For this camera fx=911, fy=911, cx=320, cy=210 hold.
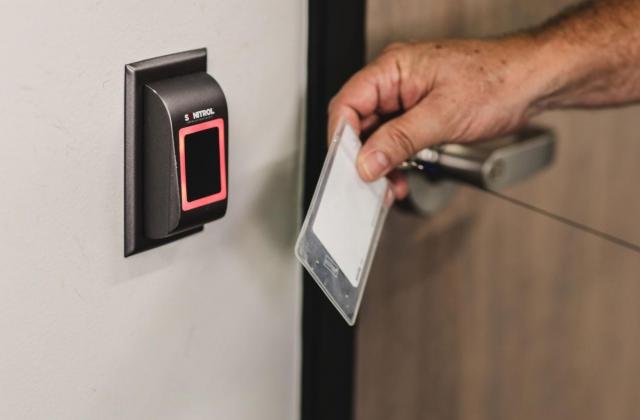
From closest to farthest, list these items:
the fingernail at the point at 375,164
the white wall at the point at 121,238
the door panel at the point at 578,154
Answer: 1. the white wall at the point at 121,238
2. the fingernail at the point at 375,164
3. the door panel at the point at 578,154

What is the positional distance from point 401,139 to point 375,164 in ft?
0.15

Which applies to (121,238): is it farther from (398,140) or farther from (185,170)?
(398,140)

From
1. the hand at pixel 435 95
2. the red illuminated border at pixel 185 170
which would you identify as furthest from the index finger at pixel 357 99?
the red illuminated border at pixel 185 170

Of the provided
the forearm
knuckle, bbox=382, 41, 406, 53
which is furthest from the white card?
the forearm

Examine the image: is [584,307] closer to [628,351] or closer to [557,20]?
[628,351]

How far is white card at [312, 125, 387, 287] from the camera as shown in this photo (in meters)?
0.54

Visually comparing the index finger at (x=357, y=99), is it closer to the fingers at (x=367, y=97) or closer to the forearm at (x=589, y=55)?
the fingers at (x=367, y=97)

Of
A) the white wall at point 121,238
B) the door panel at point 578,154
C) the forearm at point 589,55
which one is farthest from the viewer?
the door panel at point 578,154

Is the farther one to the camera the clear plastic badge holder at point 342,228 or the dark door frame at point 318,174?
the dark door frame at point 318,174

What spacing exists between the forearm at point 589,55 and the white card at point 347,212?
0.22m

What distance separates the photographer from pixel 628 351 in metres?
1.16

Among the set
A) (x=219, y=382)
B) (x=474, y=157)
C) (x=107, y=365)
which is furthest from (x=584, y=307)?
(x=107, y=365)

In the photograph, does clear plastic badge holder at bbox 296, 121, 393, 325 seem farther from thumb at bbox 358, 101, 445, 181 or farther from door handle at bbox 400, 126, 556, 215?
door handle at bbox 400, 126, 556, 215

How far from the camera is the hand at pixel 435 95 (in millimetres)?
647
